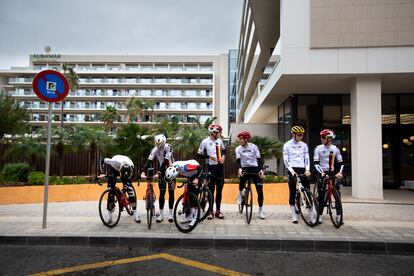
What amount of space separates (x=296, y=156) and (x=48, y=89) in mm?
5293

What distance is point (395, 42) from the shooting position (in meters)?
9.54

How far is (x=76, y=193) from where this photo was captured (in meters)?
9.77

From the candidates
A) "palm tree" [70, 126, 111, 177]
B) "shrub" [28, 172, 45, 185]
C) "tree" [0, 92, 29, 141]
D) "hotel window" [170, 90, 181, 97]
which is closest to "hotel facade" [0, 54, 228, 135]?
"hotel window" [170, 90, 181, 97]

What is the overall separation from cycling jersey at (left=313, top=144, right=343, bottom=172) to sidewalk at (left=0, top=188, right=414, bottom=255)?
1195 millimetres

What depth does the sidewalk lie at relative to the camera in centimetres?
487

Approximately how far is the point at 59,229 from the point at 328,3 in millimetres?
10245

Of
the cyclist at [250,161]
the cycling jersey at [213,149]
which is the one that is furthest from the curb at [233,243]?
the cycling jersey at [213,149]

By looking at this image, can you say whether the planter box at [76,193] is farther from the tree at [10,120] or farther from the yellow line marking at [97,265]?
the tree at [10,120]

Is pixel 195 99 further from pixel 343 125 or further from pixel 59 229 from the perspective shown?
pixel 59 229

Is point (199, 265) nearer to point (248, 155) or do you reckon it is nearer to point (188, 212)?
point (188, 212)

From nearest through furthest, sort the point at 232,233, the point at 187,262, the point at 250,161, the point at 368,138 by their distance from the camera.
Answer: the point at 187,262, the point at 232,233, the point at 250,161, the point at 368,138

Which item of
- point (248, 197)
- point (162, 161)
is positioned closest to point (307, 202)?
point (248, 197)

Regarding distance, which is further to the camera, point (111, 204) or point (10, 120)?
point (10, 120)

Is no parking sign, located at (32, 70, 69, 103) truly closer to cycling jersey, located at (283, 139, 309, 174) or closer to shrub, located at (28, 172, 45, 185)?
cycling jersey, located at (283, 139, 309, 174)
